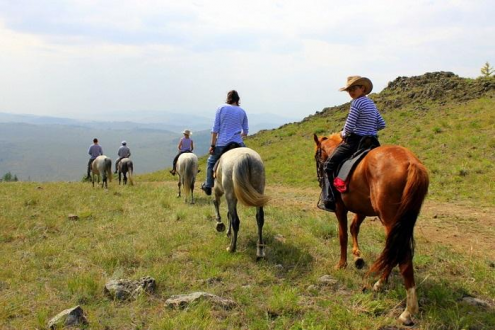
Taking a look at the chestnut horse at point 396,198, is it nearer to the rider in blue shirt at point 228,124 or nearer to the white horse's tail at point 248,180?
the white horse's tail at point 248,180

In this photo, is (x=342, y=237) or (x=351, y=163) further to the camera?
(x=342, y=237)

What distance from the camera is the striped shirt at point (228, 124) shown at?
779 centimetres

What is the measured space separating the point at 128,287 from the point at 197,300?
1059 mm

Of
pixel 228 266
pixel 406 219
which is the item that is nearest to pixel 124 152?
pixel 228 266

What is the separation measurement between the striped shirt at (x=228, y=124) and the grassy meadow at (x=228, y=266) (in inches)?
80.9

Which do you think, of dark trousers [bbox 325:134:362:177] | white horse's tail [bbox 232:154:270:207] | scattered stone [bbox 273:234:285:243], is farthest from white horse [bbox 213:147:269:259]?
dark trousers [bbox 325:134:362:177]

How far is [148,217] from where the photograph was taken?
9.96m

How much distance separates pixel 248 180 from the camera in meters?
6.58

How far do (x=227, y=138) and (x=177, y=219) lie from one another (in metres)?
2.93

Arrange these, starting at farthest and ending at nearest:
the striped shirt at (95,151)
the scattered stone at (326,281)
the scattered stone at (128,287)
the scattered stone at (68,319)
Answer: the striped shirt at (95,151) < the scattered stone at (326,281) < the scattered stone at (128,287) < the scattered stone at (68,319)

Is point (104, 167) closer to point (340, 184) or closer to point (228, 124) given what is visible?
point (228, 124)

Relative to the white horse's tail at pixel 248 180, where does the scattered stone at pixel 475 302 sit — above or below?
below

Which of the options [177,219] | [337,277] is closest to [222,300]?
[337,277]

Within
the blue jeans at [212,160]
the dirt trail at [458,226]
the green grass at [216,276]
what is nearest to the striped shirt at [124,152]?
the dirt trail at [458,226]
